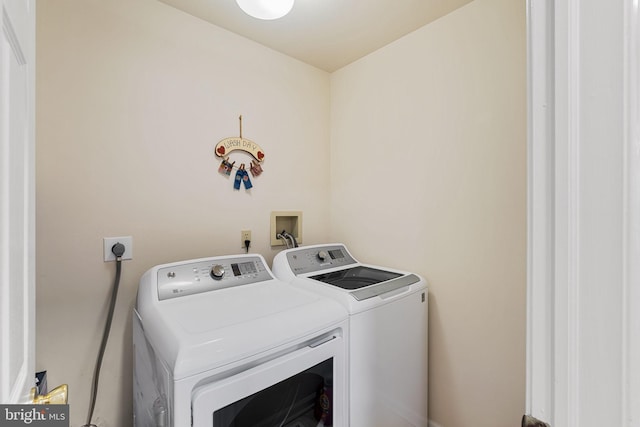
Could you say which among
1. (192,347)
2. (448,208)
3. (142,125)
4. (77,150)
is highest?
(142,125)

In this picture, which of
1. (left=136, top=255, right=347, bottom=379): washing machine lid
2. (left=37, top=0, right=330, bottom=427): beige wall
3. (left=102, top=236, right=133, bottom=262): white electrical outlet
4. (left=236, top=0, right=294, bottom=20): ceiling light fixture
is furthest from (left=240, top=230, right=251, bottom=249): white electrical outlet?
(left=236, top=0, right=294, bottom=20): ceiling light fixture

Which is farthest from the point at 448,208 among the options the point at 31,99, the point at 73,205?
the point at 73,205

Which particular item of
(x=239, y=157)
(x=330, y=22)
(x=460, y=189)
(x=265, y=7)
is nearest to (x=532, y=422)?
(x=460, y=189)

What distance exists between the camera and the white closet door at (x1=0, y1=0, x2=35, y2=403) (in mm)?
364

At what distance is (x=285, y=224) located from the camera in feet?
6.23

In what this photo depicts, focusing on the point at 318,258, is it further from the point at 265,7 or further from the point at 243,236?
the point at 265,7

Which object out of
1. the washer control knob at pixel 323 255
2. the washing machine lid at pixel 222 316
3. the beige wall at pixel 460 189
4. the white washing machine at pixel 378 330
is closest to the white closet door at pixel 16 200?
the washing machine lid at pixel 222 316

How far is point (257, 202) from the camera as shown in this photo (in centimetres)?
173

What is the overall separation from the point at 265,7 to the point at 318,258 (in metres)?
1.25

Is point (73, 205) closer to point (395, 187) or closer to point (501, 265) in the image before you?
point (395, 187)
